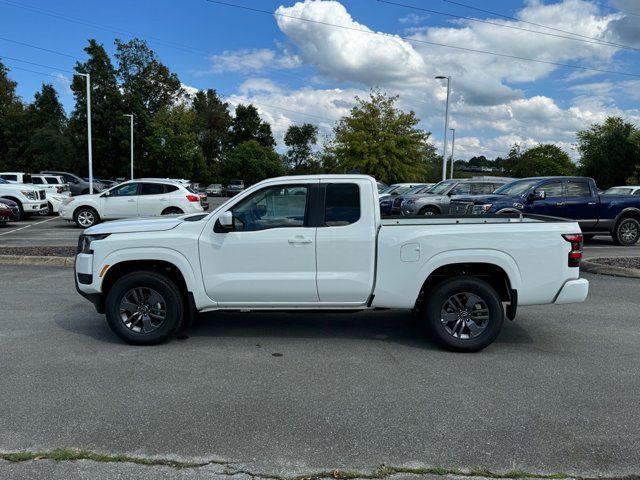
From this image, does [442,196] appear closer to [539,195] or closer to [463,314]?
[539,195]

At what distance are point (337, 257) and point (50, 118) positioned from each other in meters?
79.7

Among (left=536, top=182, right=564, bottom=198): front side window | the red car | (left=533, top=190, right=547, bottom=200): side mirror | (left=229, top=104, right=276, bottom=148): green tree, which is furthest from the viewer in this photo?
(left=229, top=104, right=276, bottom=148): green tree

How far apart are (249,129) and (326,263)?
80.4m

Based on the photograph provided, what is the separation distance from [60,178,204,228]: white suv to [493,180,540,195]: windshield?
944cm

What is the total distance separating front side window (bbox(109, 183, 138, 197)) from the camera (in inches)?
677

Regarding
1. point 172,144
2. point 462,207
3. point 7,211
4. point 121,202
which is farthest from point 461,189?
point 172,144

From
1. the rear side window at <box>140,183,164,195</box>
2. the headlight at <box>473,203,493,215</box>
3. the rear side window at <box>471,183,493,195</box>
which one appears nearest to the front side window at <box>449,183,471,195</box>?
the rear side window at <box>471,183,493,195</box>

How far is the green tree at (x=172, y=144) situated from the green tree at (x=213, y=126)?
12.9m

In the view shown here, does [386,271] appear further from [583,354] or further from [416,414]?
[583,354]

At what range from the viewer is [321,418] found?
3908 millimetres

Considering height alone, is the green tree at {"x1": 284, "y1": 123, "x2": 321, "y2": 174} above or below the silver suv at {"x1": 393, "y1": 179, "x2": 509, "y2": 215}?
above

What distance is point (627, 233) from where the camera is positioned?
14.2 m

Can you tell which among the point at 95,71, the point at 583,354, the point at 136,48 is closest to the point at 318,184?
the point at 583,354

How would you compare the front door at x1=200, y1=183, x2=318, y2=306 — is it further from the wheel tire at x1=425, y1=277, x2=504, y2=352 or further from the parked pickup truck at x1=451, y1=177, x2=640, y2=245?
the parked pickup truck at x1=451, y1=177, x2=640, y2=245
